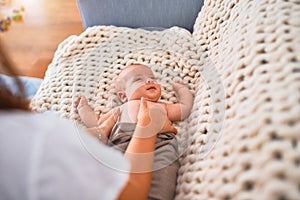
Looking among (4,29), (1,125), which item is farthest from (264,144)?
(4,29)

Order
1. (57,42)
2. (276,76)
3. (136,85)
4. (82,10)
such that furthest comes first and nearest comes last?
1. (57,42)
2. (82,10)
3. (136,85)
4. (276,76)

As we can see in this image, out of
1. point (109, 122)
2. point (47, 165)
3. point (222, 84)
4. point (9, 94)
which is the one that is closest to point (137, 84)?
point (109, 122)

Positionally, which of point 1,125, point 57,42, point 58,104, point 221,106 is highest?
point 1,125

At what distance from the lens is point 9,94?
1.62 feet

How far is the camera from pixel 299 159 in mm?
385

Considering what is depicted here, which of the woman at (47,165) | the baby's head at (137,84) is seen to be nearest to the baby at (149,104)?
the baby's head at (137,84)

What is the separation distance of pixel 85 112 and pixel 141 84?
0.52 feet

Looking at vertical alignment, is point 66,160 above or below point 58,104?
above

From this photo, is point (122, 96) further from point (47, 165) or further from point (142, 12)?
point (47, 165)

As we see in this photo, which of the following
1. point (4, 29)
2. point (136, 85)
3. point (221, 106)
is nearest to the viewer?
point (221, 106)

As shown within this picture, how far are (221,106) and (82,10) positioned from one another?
0.70m

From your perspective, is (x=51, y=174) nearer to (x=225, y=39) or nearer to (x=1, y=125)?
(x=1, y=125)

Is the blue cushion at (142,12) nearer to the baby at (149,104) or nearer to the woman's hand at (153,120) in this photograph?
the baby at (149,104)

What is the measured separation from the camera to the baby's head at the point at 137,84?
824 mm
